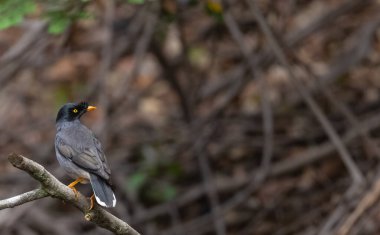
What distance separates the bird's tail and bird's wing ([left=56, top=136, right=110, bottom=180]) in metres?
0.05

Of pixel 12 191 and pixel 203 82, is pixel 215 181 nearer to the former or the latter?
pixel 203 82

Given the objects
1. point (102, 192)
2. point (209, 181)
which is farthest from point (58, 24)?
point (209, 181)

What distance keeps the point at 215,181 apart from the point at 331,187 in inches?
53.6

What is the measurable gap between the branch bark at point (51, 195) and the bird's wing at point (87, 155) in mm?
318

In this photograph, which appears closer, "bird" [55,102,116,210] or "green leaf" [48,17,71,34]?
"bird" [55,102,116,210]

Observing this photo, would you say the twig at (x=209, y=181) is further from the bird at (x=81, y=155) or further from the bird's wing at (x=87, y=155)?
the bird's wing at (x=87, y=155)

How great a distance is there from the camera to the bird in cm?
457

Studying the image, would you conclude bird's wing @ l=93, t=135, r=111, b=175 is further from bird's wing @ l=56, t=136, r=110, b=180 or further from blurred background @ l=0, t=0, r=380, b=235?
blurred background @ l=0, t=0, r=380, b=235

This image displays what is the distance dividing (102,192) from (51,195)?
20.0 inches

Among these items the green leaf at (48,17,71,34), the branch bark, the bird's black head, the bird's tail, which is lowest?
the branch bark

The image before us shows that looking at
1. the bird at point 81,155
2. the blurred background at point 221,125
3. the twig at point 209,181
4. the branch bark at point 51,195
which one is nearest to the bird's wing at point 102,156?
the bird at point 81,155

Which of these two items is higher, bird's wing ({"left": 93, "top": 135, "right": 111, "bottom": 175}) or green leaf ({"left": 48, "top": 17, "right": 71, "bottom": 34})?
green leaf ({"left": 48, "top": 17, "right": 71, "bottom": 34})

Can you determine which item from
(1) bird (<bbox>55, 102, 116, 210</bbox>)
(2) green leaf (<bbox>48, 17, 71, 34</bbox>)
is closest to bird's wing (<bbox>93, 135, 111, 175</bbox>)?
(1) bird (<bbox>55, 102, 116, 210</bbox>)

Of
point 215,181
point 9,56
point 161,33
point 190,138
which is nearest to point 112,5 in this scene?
point 161,33
